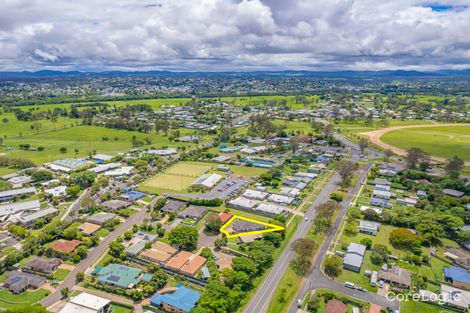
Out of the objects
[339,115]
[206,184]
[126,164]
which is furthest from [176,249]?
[339,115]

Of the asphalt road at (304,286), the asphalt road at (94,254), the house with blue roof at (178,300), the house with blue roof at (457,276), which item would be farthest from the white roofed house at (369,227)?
the asphalt road at (94,254)

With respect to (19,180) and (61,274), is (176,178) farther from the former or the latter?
(61,274)

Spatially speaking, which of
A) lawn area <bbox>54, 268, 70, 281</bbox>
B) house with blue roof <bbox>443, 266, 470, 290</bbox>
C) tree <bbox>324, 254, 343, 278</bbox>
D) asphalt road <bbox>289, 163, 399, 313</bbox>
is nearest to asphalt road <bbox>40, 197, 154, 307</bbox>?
lawn area <bbox>54, 268, 70, 281</bbox>

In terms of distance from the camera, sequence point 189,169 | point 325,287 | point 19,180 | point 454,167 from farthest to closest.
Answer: point 189,169, point 454,167, point 19,180, point 325,287

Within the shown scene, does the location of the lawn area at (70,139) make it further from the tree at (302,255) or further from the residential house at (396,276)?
the residential house at (396,276)

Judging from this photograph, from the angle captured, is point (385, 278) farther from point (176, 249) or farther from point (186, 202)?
point (186, 202)

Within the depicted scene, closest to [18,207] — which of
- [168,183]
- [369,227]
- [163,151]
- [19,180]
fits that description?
[19,180]
